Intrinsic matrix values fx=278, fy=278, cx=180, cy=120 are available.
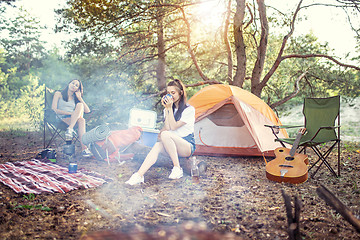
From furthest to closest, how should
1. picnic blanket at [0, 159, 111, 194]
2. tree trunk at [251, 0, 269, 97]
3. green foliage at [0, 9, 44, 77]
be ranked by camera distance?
green foliage at [0, 9, 44, 77], tree trunk at [251, 0, 269, 97], picnic blanket at [0, 159, 111, 194]

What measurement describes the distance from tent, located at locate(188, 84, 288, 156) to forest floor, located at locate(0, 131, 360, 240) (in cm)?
104

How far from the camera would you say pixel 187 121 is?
319cm

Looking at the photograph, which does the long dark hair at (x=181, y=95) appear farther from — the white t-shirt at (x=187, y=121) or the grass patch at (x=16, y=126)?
the grass patch at (x=16, y=126)

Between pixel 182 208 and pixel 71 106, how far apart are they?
307 cm

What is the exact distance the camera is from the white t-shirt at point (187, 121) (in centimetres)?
317

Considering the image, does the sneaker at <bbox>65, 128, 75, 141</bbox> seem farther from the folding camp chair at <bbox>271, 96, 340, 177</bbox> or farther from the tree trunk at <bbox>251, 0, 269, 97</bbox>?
the tree trunk at <bbox>251, 0, 269, 97</bbox>

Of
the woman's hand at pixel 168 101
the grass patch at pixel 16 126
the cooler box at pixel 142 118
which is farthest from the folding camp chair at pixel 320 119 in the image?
the grass patch at pixel 16 126

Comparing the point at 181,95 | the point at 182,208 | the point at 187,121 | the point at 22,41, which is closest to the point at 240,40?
the point at 181,95

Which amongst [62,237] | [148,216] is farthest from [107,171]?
[62,237]

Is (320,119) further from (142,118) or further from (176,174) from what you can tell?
(142,118)

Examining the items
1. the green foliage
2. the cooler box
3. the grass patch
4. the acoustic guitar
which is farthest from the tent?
the green foliage

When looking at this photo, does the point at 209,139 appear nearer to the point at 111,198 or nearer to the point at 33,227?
the point at 111,198

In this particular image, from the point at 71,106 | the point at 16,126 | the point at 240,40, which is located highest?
the point at 240,40

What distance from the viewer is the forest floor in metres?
1.91
